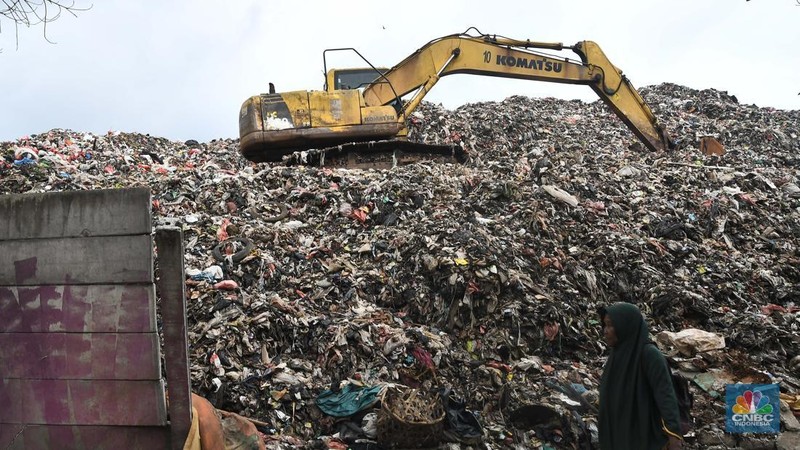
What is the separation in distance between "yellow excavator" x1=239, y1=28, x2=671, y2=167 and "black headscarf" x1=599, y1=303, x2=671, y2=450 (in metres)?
7.30

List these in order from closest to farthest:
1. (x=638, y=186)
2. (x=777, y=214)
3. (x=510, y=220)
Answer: (x=510, y=220) < (x=777, y=214) < (x=638, y=186)

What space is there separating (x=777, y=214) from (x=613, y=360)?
7200 mm

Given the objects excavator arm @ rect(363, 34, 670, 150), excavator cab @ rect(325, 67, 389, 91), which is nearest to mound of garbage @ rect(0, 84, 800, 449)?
excavator arm @ rect(363, 34, 670, 150)

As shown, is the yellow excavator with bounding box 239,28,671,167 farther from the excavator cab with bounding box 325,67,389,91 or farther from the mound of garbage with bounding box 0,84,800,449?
the mound of garbage with bounding box 0,84,800,449

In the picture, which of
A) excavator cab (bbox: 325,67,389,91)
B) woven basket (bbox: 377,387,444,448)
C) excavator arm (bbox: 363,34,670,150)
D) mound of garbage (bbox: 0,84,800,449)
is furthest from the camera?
excavator cab (bbox: 325,67,389,91)

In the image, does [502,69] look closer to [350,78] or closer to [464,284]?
[350,78]

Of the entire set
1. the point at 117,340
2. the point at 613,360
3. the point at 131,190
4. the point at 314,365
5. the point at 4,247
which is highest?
the point at 131,190

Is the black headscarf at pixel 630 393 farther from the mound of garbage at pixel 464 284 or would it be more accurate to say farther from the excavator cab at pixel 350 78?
the excavator cab at pixel 350 78

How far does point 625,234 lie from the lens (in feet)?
26.0

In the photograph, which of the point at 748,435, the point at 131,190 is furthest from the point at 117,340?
the point at 748,435

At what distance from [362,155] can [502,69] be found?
2936mm

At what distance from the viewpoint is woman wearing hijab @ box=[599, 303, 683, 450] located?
3094mm

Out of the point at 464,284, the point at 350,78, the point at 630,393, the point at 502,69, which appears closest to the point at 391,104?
the point at 350,78

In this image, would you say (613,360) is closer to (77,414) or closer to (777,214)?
(77,414)
